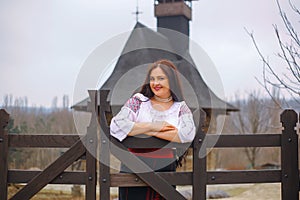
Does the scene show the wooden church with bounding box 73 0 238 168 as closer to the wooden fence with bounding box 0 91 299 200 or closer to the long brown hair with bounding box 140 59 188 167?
the wooden fence with bounding box 0 91 299 200

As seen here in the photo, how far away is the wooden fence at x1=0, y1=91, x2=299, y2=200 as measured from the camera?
3590mm

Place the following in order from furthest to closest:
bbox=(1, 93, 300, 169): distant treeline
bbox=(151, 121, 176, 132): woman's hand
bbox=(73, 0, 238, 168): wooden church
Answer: bbox=(1, 93, 300, 169): distant treeline
bbox=(73, 0, 238, 168): wooden church
bbox=(151, 121, 176, 132): woman's hand

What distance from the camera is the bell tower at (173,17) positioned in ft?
53.8

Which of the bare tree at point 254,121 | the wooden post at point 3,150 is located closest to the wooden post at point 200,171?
the wooden post at point 3,150

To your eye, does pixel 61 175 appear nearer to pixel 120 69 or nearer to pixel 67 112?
pixel 120 69

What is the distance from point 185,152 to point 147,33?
1260cm

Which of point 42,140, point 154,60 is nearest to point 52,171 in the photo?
point 42,140

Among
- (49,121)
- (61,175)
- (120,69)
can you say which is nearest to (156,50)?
(120,69)

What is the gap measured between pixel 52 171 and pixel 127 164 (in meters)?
0.63

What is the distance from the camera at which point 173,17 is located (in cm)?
1662

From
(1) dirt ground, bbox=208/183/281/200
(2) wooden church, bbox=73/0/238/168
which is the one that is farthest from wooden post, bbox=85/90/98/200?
(2) wooden church, bbox=73/0/238/168

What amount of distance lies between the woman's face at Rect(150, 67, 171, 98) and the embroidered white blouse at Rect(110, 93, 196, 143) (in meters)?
0.10

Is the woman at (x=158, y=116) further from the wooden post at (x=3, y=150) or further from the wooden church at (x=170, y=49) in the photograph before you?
the wooden church at (x=170, y=49)

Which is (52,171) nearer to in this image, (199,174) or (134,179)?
(134,179)
